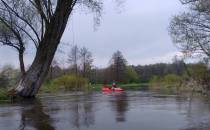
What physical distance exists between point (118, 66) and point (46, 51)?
324 ft

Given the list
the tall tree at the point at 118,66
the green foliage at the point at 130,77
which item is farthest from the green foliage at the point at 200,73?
the green foliage at the point at 130,77

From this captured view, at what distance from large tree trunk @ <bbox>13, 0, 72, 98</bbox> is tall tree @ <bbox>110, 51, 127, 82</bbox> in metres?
92.5

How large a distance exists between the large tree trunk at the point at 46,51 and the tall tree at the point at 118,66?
303ft

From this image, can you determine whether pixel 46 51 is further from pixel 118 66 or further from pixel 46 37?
pixel 118 66

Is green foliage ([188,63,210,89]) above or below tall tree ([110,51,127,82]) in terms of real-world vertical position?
below

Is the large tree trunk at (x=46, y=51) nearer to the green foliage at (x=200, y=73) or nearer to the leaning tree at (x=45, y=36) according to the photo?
the leaning tree at (x=45, y=36)

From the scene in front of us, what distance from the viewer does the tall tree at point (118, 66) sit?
397 feet

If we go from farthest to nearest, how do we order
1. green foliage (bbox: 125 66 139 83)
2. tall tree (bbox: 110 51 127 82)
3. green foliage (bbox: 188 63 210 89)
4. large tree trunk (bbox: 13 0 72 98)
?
green foliage (bbox: 125 66 139 83) → tall tree (bbox: 110 51 127 82) → green foliage (bbox: 188 63 210 89) → large tree trunk (bbox: 13 0 72 98)

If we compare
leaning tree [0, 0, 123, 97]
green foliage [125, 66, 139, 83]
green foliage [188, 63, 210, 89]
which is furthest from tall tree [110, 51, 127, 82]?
leaning tree [0, 0, 123, 97]

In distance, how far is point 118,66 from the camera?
123 m

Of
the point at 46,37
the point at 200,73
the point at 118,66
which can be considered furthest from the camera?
the point at 118,66

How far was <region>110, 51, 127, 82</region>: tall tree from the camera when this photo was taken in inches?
4761

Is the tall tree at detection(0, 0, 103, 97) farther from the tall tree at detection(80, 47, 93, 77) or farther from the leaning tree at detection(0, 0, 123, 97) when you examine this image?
the tall tree at detection(80, 47, 93, 77)

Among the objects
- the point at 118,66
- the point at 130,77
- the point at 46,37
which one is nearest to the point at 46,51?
the point at 46,37
